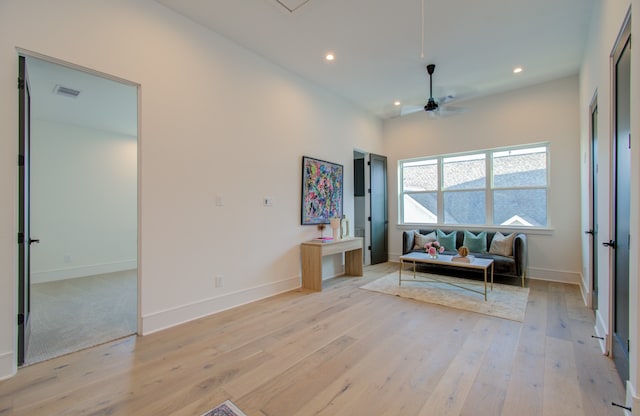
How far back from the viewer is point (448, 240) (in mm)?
5328

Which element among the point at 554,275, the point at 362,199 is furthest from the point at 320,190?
the point at 554,275

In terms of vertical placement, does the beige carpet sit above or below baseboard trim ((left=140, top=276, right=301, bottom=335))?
below

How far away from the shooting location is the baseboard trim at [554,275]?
4.50m

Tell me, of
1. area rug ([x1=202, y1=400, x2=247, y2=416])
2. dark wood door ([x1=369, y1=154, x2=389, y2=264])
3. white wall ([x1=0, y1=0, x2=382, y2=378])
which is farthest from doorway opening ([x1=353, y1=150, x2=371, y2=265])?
area rug ([x1=202, y1=400, x2=247, y2=416])

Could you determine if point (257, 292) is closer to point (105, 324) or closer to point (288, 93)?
point (105, 324)

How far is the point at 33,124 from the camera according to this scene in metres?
4.97

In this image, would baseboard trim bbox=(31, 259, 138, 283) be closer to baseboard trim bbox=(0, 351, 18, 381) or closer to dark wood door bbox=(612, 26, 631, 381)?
baseboard trim bbox=(0, 351, 18, 381)

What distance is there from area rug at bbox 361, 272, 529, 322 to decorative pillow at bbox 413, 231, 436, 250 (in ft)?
2.31

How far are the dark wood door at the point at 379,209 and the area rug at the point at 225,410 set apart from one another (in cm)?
Result: 458

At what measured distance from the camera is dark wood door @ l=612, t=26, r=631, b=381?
1.85m

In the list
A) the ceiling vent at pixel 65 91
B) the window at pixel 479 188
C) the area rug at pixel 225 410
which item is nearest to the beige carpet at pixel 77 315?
the area rug at pixel 225 410

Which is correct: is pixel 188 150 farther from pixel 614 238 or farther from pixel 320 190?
pixel 614 238

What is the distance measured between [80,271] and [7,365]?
4024mm

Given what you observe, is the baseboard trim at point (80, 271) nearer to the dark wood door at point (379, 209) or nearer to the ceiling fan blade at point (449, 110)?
the dark wood door at point (379, 209)
